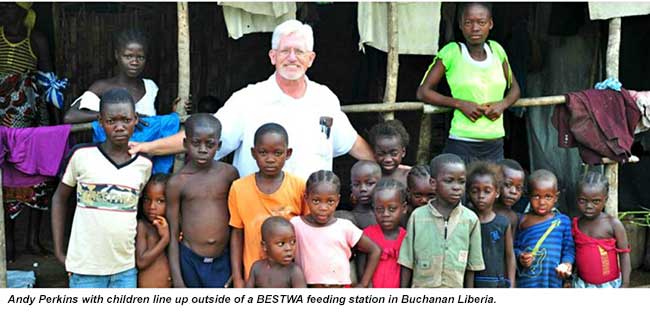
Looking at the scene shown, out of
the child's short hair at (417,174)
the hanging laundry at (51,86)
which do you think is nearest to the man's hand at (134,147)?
the child's short hair at (417,174)

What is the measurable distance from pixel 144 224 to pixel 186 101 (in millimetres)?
897

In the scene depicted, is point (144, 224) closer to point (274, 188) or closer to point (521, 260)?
point (274, 188)

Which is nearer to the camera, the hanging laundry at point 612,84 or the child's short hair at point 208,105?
the hanging laundry at point 612,84

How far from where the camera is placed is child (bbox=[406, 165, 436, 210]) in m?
4.77

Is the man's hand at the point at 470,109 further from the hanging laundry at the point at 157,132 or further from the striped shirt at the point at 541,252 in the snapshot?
the hanging laundry at the point at 157,132

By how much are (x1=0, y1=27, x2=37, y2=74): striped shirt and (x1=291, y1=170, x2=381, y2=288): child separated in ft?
9.55

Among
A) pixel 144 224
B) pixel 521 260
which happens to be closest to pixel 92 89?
pixel 144 224

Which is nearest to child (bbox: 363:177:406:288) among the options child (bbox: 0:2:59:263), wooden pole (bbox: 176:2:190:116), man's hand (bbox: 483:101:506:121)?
man's hand (bbox: 483:101:506:121)

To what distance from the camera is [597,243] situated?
512cm

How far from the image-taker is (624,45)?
6.46 metres

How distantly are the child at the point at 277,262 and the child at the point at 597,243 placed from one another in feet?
5.83

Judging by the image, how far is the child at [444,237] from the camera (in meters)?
4.56

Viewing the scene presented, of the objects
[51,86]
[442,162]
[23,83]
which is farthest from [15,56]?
[442,162]

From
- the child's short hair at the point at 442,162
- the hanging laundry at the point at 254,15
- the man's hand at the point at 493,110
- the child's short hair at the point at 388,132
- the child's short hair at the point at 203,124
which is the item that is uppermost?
the hanging laundry at the point at 254,15
